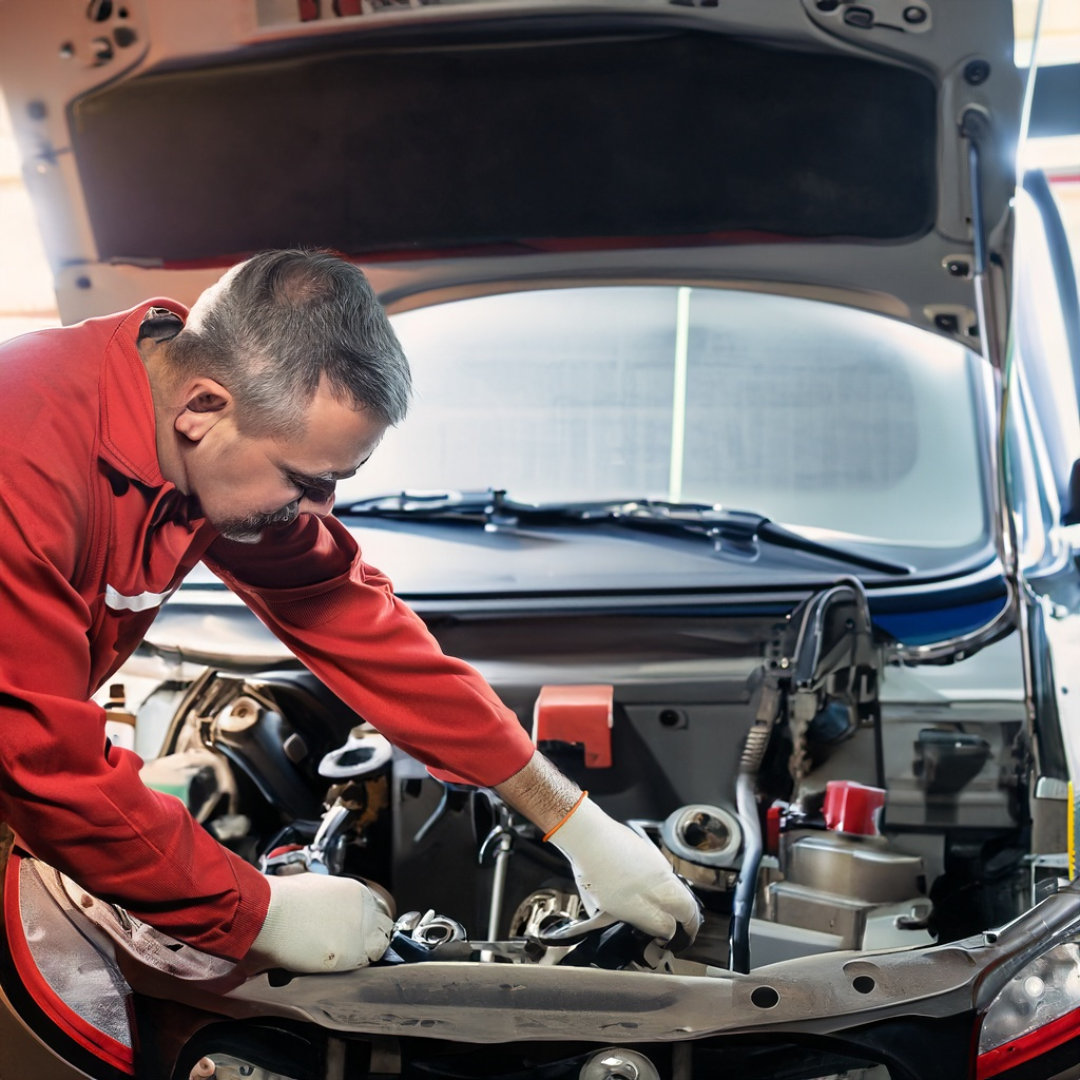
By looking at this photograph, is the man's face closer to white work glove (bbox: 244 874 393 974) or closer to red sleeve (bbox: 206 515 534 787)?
red sleeve (bbox: 206 515 534 787)

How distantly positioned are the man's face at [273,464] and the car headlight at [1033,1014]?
0.94m

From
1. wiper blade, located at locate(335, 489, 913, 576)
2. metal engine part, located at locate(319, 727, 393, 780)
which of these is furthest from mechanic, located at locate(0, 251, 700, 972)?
wiper blade, located at locate(335, 489, 913, 576)

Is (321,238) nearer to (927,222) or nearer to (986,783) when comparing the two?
(927,222)

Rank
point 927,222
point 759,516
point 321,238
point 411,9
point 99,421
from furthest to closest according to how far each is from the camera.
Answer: point 759,516 → point 321,238 → point 927,222 → point 411,9 → point 99,421

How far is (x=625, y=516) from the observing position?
2.16 m

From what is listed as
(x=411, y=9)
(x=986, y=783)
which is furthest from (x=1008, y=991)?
(x=411, y=9)

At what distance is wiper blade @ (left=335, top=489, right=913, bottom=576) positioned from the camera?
82.4 inches

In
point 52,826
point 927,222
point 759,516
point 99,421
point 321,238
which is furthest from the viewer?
point 759,516

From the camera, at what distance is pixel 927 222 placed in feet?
6.00

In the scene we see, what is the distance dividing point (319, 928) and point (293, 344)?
2.23 ft

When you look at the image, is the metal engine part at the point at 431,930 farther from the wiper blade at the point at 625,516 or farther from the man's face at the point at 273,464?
the wiper blade at the point at 625,516

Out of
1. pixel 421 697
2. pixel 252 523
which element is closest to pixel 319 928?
pixel 421 697

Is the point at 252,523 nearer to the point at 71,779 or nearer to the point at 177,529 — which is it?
the point at 177,529

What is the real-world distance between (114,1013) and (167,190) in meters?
1.31
